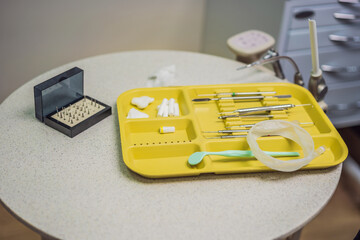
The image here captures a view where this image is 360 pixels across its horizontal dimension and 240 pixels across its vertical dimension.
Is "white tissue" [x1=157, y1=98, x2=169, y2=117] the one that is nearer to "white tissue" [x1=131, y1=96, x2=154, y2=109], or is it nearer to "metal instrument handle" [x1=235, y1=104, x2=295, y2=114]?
"white tissue" [x1=131, y1=96, x2=154, y2=109]

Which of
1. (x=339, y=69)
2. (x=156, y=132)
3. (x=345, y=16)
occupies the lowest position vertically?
(x=339, y=69)

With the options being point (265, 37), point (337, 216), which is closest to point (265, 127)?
point (265, 37)

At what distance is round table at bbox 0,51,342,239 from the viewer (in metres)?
1.08

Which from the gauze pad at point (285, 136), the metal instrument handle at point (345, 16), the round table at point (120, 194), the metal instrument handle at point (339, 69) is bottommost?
the metal instrument handle at point (339, 69)

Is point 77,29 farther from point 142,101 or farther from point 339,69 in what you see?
point 339,69

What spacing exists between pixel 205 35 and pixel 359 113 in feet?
3.71

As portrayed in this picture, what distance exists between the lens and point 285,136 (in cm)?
134

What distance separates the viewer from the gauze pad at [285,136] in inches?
47.9

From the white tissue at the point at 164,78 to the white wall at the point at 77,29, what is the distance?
0.99 meters

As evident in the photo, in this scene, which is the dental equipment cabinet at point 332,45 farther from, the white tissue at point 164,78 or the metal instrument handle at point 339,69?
the white tissue at point 164,78

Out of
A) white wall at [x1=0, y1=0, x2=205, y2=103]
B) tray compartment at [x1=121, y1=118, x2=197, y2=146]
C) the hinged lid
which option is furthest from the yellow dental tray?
white wall at [x1=0, y1=0, x2=205, y2=103]

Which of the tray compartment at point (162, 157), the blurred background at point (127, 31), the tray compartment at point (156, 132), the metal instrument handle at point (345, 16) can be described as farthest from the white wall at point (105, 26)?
the tray compartment at point (162, 157)

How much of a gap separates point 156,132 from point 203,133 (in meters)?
0.16

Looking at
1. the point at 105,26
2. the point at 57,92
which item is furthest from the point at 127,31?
the point at 57,92
